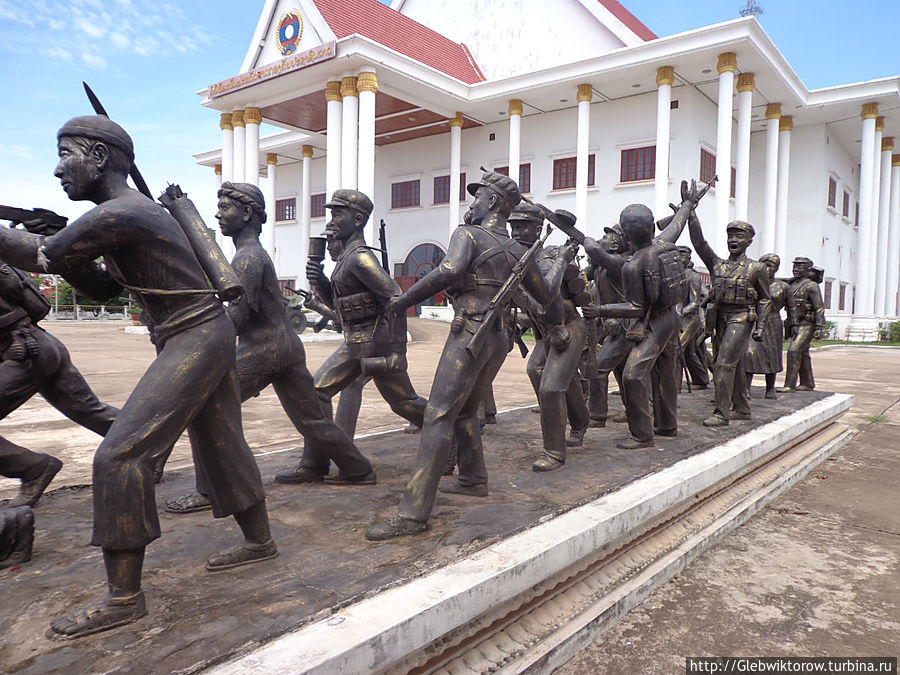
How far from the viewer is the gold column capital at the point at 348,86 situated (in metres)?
22.8

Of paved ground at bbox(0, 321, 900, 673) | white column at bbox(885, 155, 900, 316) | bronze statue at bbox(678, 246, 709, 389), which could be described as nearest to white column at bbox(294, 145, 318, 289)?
bronze statue at bbox(678, 246, 709, 389)

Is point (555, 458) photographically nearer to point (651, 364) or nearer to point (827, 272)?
point (651, 364)

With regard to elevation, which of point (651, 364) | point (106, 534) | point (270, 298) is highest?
point (270, 298)

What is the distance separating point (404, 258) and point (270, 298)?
27.7m

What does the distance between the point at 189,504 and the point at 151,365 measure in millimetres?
1751

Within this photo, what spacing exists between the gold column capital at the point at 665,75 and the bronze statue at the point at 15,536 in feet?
74.7

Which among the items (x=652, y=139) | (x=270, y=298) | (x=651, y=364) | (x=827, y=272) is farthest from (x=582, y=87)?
(x=270, y=298)

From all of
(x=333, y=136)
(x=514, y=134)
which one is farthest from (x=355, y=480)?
(x=514, y=134)

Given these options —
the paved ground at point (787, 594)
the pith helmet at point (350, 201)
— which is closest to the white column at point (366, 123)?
the pith helmet at point (350, 201)

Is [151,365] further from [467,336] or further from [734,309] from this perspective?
[734,309]

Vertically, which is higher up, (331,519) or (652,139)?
(652,139)

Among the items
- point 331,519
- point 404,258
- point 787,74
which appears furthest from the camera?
point 404,258

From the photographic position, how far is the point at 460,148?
28656 mm

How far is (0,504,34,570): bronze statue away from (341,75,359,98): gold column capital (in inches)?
872
